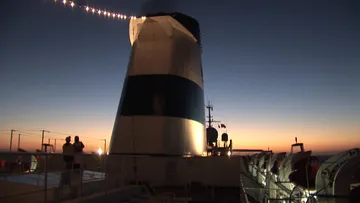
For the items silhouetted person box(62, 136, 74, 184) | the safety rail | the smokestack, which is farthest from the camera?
the smokestack

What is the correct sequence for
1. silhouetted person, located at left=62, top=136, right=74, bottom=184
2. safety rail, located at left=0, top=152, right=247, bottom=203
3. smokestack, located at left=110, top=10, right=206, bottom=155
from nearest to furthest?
1. silhouetted person, located at left=62, top=136, right=74, bottom=184
2. safety rail, located at left=0, top=152, right=247, bottom=203
3. smokestack, located at left=110, top=10, right=206, bottom=155

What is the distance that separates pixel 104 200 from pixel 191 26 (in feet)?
28.7

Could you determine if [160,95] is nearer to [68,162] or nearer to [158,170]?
[158,170]

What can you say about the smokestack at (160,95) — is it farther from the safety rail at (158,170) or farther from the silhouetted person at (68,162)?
the silhouetted person at (68,162)

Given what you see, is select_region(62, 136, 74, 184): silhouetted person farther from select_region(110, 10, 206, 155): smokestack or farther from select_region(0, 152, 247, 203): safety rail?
select_region(110, 10, 206, 155): smokestack

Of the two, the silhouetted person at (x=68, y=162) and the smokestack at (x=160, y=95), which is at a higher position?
the smokestack at (x=160, y=95)

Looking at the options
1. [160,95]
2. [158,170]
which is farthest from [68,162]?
[160,95]

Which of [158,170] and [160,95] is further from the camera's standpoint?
[160,95]

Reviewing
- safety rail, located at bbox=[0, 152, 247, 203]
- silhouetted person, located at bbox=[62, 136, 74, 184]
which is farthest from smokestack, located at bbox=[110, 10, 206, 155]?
silhouetted person, located at bbox=[62, 136, 74, 184]

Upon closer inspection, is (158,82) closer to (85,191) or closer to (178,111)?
(178,111)

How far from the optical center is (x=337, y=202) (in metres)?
5.05

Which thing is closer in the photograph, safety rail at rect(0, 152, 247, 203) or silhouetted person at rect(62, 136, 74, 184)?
silhouetted person at rect(62, 136, 74, 184)

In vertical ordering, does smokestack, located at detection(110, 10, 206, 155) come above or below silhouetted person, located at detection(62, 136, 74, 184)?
above

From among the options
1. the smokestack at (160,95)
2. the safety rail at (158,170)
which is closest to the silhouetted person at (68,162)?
the safety rail at (158,170)
